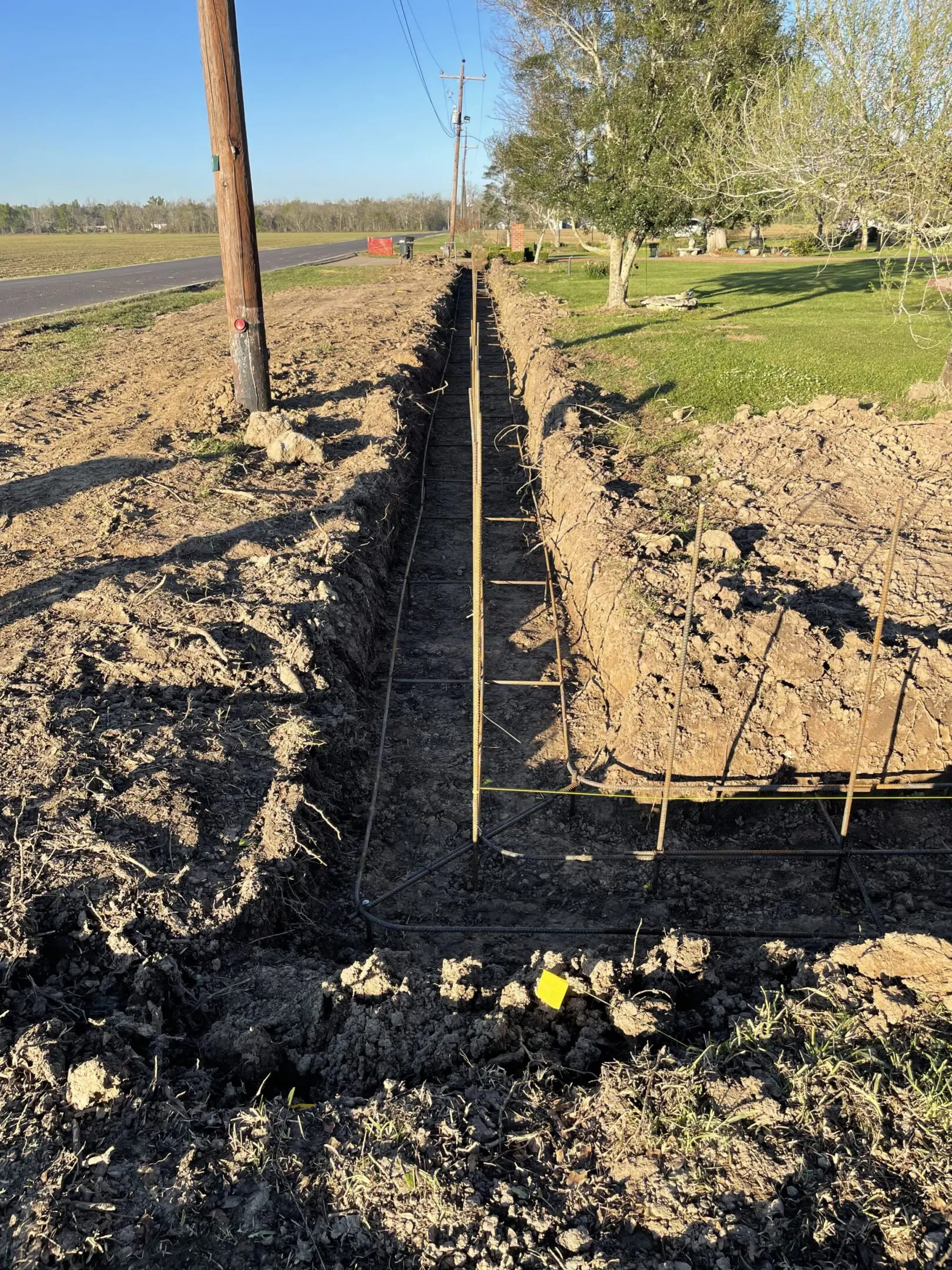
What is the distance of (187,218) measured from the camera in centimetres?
9469

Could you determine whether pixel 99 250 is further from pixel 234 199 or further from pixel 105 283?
pixel 234 199

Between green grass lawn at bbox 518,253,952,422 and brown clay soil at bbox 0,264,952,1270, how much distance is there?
5794 mm

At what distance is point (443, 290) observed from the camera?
2380cm

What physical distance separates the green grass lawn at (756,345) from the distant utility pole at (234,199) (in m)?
5.55

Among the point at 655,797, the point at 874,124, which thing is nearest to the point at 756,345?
the point at 874,124

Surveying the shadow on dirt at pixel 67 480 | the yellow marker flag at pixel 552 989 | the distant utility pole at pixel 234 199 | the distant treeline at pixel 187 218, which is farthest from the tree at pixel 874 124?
the distant treeline at pixel 187 218

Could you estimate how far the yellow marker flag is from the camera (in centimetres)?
311

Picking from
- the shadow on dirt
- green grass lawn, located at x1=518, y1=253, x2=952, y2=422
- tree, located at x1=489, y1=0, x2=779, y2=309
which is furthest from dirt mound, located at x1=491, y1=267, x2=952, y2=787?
tree, located at x1=489, y1=0, x2=779, y2=309

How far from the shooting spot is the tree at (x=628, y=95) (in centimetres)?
1644

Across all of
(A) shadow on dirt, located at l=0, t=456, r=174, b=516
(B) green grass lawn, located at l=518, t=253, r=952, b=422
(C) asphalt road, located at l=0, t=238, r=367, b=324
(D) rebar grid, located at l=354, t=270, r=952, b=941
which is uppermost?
(C) asphalt road, located at l=0, t=238, r=367, b=324

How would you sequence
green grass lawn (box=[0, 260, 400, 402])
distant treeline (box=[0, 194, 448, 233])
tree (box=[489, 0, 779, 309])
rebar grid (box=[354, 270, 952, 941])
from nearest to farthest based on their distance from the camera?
rebar grid (box=[354, 270, 952, 941]) → green grass lawn (box=[0, 260, 400, 402]) → tree (box=[489, 0, 779, 309]) → distant treeline (box=[0, 194, 448, 233])

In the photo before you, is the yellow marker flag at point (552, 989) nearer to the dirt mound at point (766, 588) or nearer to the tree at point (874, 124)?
the dirt mound at point (766, 588)

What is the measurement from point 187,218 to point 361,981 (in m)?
110

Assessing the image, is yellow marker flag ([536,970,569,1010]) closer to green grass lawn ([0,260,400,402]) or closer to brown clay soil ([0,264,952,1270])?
brown clay soil ([0,264,952,1270])
